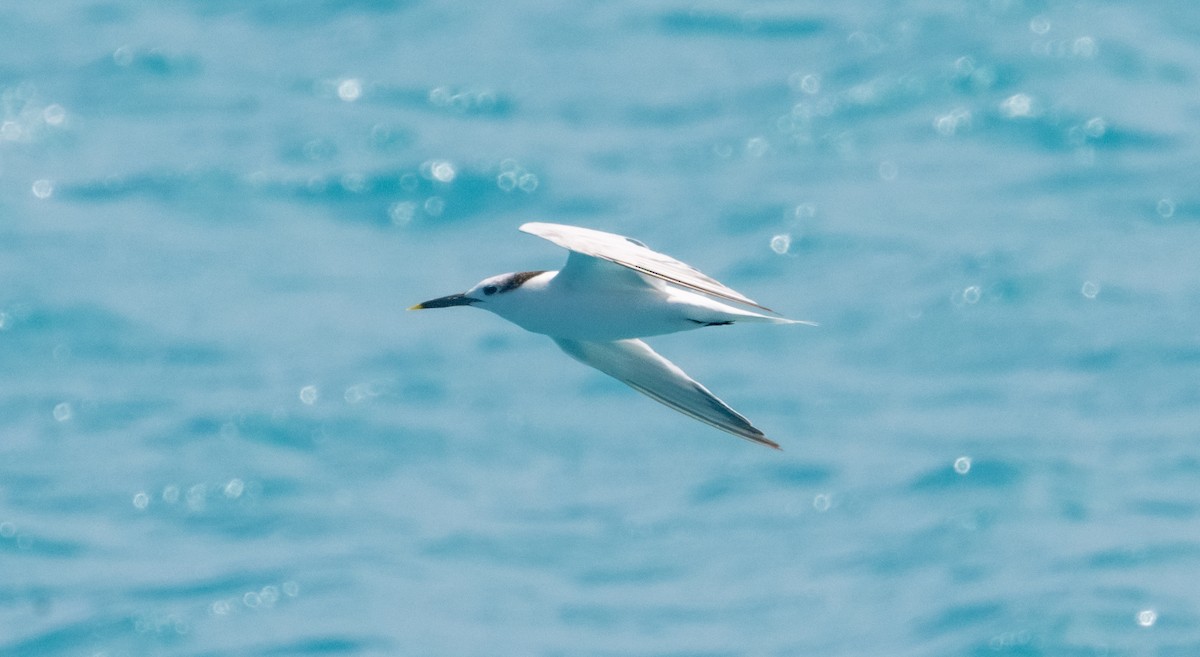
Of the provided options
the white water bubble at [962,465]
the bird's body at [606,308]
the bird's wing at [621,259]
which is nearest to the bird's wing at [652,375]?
the bird's body at [606,308]

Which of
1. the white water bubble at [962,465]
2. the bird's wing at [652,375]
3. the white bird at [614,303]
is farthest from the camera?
the white water bubble at [962,465]

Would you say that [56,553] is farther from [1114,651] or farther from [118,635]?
[1114,651]

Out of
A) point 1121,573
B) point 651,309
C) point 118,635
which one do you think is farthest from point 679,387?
point 118,635

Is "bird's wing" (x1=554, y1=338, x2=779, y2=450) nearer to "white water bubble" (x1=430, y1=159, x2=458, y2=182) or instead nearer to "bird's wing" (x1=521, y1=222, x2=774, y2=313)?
"bird's wing" (x1=521, y1=222, x2=774, y2=313)

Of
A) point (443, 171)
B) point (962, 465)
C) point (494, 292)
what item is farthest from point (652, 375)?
point (443, 171)

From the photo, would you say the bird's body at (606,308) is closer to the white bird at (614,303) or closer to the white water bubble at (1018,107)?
the white bird at (614,303)

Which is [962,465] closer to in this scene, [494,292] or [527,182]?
[527,182]

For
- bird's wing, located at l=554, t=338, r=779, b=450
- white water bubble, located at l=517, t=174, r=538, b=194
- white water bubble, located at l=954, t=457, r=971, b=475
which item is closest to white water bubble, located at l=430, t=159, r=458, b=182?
white water bubble, located at l=517, t=174, r=538, b=194
